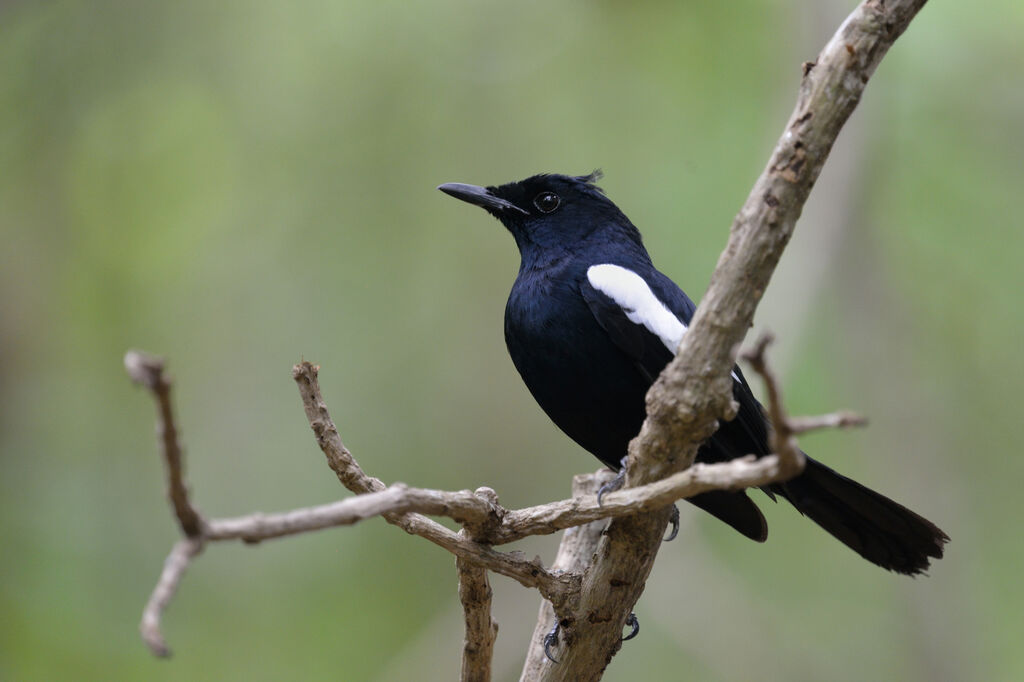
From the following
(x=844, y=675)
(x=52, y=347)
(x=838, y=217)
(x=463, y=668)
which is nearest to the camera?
(x=463, y=668)

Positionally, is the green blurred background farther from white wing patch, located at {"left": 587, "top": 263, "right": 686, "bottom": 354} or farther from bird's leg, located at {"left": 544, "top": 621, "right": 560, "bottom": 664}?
bird's leg, located at {"left": 544, "top": 621, "right": 560, "bottom": 664}

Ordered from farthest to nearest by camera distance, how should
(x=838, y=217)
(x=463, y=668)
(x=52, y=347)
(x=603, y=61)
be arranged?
(x=603, y=61) < (x=52, y=347) < (x=838, y=217) < (x=463, y=668)

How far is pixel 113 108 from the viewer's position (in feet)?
22.0

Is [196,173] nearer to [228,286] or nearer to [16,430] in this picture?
[228,286]

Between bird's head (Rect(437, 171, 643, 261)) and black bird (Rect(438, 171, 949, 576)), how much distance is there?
36 millimetres

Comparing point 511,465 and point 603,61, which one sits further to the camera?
point 603,61

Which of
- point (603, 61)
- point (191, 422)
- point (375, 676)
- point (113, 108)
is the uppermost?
point (603, 61)

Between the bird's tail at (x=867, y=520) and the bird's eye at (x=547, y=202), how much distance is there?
1419 millimetres

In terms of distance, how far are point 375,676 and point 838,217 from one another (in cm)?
379

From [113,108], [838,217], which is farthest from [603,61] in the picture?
[113,108]

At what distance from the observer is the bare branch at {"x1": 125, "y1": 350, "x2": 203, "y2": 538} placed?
126 cm

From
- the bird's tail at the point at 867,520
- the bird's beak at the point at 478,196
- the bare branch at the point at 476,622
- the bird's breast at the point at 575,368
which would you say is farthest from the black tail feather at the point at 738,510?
the bird's beak at the point at 478,196

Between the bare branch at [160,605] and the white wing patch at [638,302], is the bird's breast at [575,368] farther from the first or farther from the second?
the bare branch at [160,605]

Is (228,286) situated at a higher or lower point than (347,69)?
lower
